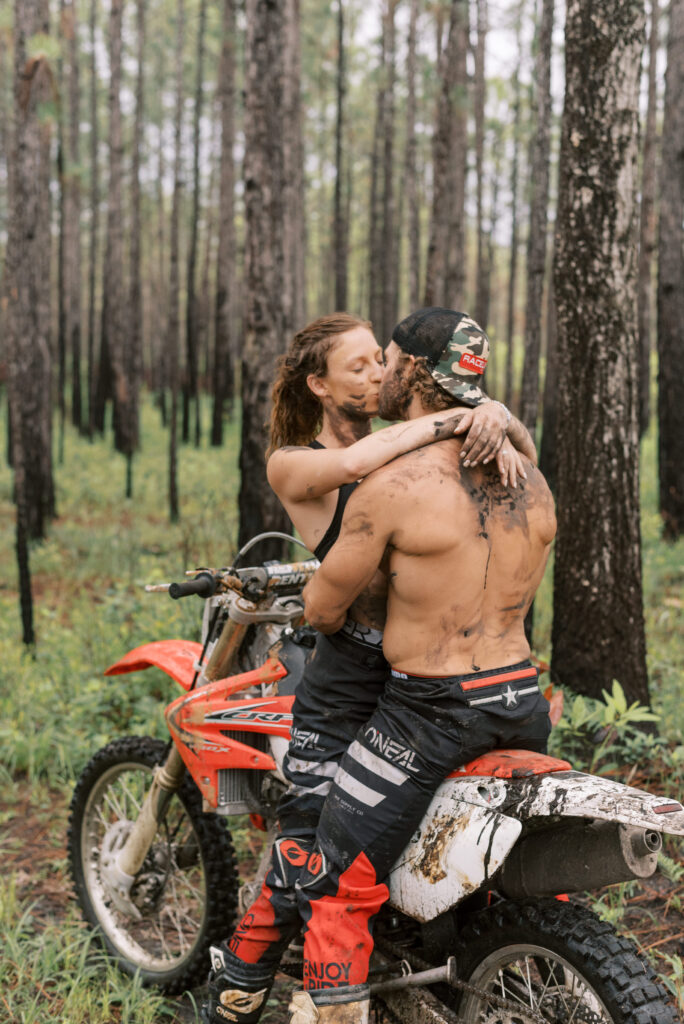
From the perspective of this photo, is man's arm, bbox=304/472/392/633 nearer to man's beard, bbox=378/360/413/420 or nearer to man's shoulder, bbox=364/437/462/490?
man's shoulder, bbox=364/437/462/490

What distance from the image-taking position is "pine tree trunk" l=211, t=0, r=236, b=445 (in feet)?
62.1

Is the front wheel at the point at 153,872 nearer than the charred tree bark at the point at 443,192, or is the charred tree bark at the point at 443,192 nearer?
the front wheel at the point at 153,872

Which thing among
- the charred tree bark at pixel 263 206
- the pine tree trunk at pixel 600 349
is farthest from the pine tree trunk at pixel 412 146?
the pine tree trunk at pixel 600 349

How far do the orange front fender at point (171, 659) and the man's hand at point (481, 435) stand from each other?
155cm

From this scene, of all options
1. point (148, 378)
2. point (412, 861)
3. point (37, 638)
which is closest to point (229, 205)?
point (37, 638)

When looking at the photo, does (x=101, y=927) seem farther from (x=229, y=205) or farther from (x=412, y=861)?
(x=229, y=205)

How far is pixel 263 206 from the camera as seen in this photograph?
22.2 feet

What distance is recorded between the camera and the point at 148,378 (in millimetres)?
47312

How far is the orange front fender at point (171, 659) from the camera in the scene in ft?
11.0

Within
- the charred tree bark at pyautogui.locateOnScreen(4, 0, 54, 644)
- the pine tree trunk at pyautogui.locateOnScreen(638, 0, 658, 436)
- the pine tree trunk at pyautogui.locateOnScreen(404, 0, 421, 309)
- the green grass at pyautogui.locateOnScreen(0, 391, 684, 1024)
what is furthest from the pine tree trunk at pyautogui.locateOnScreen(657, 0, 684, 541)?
the pine tree trunk at pyautogui.locateOnScreen(404, 0, 421, 309)

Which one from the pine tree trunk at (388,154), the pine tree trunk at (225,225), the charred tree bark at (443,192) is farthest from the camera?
the pine tree trunk at (388,154)

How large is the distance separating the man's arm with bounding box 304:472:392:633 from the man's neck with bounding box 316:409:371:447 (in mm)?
497

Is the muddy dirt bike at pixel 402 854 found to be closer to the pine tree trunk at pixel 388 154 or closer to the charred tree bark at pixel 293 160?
the charred tree bark at pixel 293 160

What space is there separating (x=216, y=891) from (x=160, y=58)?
1208 inches
